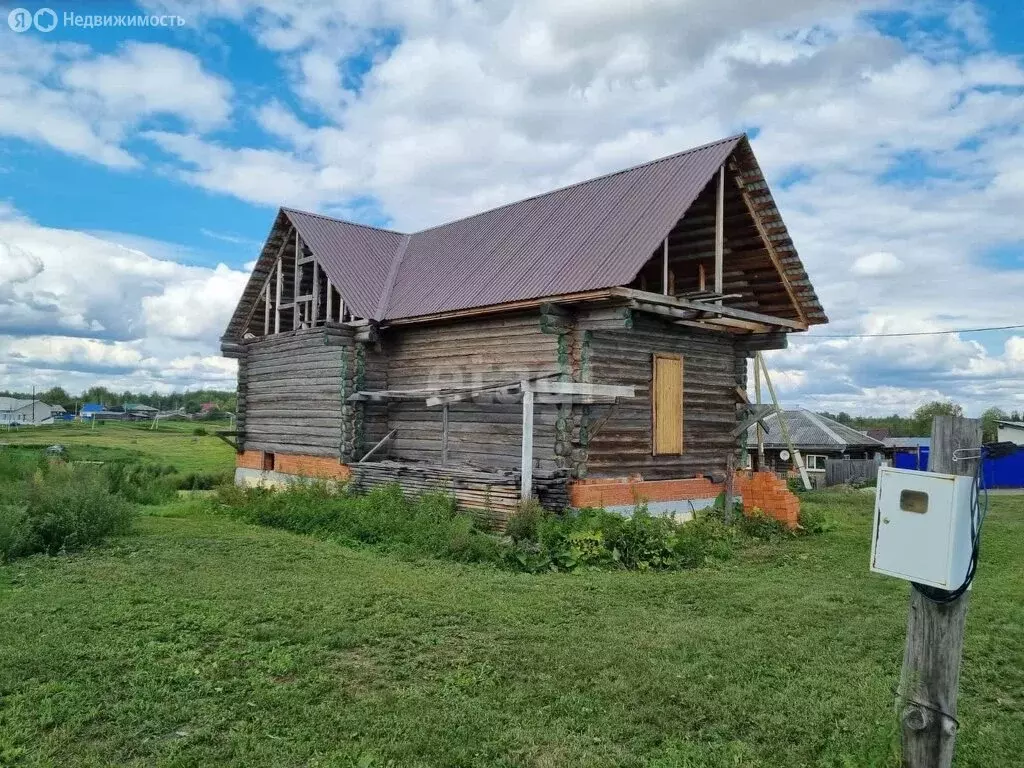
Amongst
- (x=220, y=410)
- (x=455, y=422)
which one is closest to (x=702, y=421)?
(x=455, y=422)

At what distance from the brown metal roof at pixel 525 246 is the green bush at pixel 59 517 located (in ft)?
22.3

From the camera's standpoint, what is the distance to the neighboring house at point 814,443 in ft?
131

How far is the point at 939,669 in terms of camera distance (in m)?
4.41

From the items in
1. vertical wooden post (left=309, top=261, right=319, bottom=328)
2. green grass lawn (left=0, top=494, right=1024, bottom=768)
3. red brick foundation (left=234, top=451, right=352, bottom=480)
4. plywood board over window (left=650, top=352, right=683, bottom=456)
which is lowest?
green grass lawn (left=0, top=494, right=1024, bottom=768)

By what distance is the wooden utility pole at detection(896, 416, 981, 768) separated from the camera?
4363mm

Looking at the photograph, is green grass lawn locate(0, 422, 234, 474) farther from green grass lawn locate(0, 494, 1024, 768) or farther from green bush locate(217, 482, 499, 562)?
green grass lawn locate(0, 494, 1024, 768)

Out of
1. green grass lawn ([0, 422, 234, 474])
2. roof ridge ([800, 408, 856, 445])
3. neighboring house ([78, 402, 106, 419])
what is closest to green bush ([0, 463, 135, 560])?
green grass lawn ([0, 422, 234, 474])

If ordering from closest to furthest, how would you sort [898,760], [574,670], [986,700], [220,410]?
1. [898,760]
2. [986,700]
3. [574,670]
4. [220,410]

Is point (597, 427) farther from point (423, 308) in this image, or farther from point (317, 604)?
A: point (317, 604)

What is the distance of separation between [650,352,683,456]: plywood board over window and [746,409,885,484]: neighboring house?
79.3 feet

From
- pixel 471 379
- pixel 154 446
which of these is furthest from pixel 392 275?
pixel 154 446

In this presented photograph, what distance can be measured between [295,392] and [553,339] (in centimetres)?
857

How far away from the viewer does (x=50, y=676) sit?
638cm

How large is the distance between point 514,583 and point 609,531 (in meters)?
2.69
